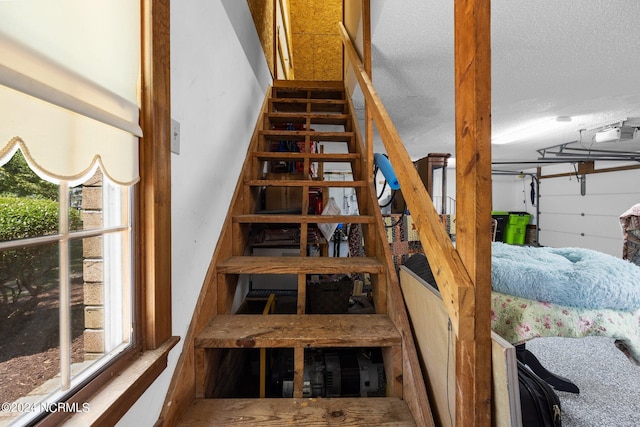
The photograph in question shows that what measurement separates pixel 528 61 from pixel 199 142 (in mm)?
2266

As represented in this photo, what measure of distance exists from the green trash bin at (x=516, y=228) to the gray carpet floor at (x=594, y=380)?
19.2 feet

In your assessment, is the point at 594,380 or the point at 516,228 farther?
the point at 516,228

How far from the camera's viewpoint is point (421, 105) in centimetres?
281

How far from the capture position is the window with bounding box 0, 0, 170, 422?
453mm

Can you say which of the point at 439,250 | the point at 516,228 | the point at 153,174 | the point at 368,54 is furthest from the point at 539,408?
Answer: the point at 516,228

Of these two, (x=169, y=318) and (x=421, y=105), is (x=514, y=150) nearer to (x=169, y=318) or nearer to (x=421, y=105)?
(x=421, y=105)

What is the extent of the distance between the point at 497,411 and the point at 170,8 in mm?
1538

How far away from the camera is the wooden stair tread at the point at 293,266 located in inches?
49.9

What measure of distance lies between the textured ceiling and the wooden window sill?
1939 millimetres

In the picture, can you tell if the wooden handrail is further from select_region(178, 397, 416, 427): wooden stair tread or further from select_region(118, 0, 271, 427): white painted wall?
select_region(118, 0, 271, 427): white painted wall

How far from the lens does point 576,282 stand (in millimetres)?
1078

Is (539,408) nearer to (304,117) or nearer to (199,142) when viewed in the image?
(199,142)

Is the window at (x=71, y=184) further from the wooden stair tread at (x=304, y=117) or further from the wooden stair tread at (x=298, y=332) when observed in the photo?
the wooden stair tread at (x=304, y=117)

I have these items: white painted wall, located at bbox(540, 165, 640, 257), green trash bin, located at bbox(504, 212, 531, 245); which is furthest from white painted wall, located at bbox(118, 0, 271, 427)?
green trash bin, located at bbox(504, 212, 531, 245)
